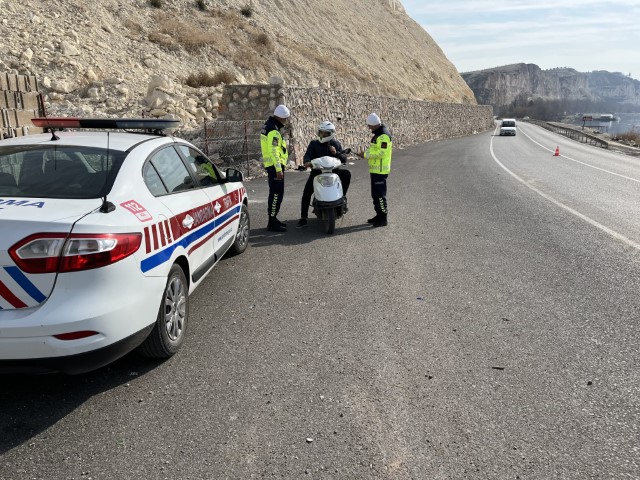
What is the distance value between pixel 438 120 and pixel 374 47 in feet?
40.4

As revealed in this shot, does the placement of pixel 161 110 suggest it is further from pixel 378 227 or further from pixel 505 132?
pixel 505 132

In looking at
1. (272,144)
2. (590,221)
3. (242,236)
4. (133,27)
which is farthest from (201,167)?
(133,27)

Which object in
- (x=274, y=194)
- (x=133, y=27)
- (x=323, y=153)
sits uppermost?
(x=133, y=27)

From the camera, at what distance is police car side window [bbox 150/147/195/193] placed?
4.21m

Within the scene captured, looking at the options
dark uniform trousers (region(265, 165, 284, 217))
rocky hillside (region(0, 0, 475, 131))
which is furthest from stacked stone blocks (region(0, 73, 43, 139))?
rocky hillside (region(0, 0, 475, 131))

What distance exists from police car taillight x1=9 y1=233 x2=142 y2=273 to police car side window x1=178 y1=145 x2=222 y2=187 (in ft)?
6.83

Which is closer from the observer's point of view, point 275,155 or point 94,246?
point 94,246

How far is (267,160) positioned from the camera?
8.04 metres

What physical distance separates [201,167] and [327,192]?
9.78 ft

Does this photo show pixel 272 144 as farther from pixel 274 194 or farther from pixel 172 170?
pixel 172 170

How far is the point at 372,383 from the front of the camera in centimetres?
348

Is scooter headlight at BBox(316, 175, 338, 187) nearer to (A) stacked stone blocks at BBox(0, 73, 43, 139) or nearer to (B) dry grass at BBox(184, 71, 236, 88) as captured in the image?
(A) stacked stone blocks at BBox(0, 73, 43, 139)

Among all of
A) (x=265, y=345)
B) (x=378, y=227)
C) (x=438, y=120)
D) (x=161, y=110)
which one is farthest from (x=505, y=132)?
(x=265, y=345)

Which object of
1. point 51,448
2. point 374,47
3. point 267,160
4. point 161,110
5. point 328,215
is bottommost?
point 51,448
